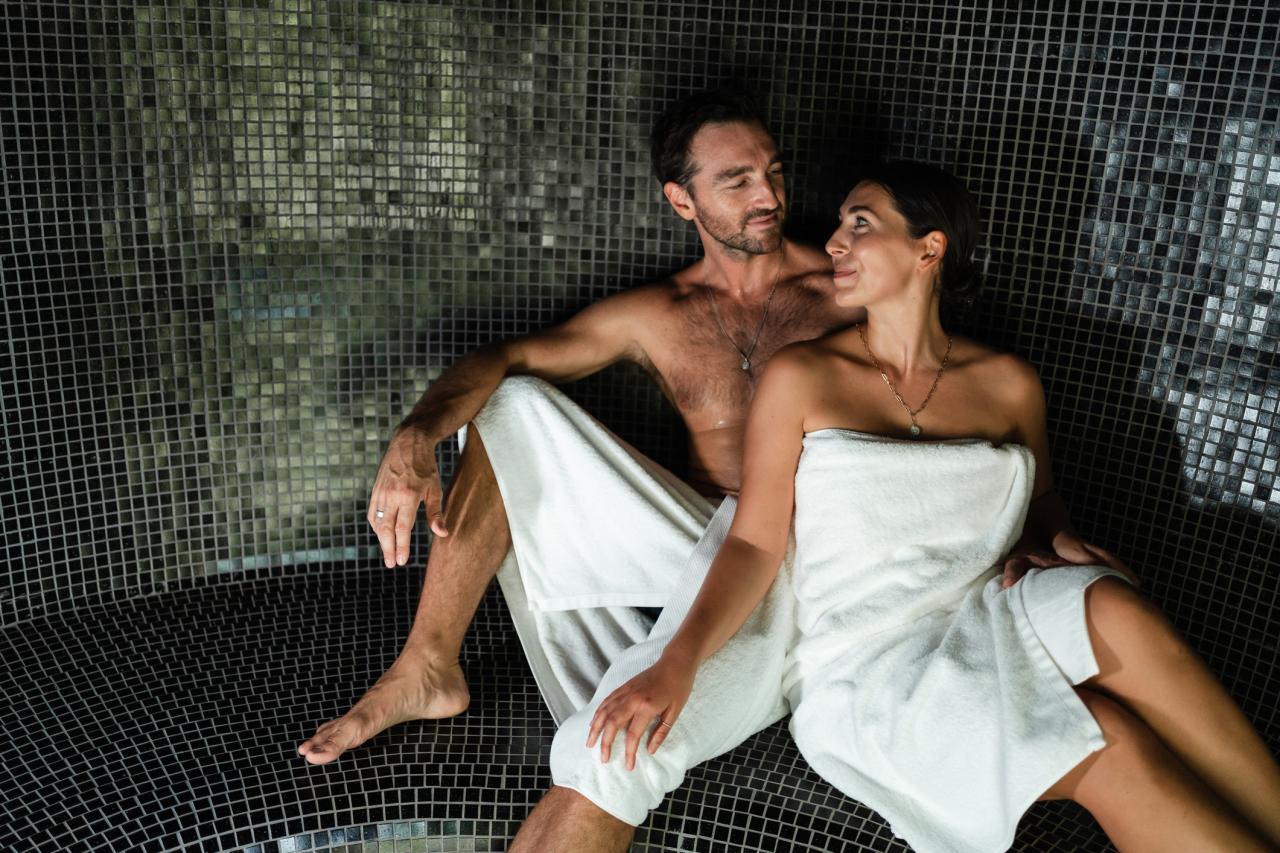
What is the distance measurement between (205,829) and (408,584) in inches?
35.4

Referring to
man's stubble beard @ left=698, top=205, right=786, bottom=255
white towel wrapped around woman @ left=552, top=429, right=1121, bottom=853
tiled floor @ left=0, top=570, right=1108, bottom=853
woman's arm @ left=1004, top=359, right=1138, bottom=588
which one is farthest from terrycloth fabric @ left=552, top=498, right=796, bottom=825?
man's stubble beard @ left=698, top=205, right=786, bottom=255

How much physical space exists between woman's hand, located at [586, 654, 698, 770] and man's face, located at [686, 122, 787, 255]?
3.20 feet

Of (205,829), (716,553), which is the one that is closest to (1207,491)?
(716,553)

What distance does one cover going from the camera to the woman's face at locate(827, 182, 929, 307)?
1.86 metres

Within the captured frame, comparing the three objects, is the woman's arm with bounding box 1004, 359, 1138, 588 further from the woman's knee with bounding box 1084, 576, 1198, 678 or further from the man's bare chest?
the man's bare chest

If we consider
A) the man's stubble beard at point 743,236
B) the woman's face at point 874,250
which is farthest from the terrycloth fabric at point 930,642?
the man's stubble beard at point 743,236

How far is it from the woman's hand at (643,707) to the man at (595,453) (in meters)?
0.39

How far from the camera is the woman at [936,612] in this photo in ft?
4.91

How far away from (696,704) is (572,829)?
278mm

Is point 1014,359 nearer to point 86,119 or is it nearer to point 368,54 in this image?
point 368,54

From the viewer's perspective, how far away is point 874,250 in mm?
1853

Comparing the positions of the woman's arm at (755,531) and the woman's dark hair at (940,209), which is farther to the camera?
the woman's dark hair at (940,209)

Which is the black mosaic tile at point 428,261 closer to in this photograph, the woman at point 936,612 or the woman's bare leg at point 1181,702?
the woman at point 936,612

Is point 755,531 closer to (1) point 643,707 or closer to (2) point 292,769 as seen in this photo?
(1) point 643,707
